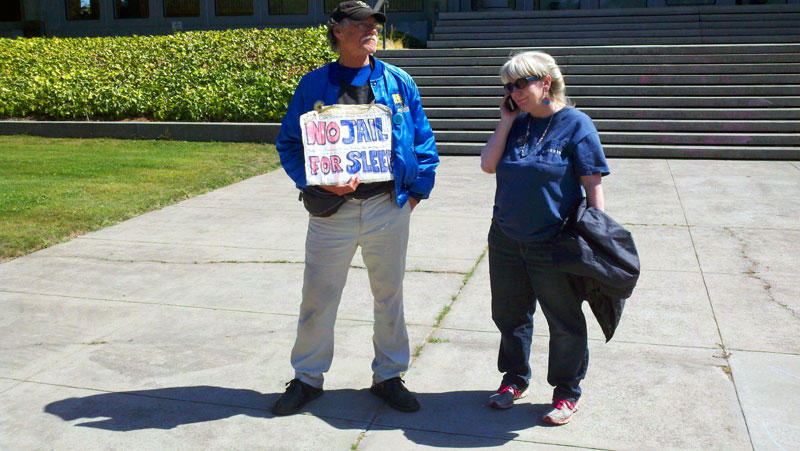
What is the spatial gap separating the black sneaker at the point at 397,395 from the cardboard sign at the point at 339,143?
101 cm

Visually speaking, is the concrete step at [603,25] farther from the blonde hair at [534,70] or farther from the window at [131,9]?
the blonde hair at [534,70]

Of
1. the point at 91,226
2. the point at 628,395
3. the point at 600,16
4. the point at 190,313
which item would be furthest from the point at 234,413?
the point at 600,16

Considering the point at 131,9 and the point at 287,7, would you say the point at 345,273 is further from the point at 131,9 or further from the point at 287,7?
the point at 131,9

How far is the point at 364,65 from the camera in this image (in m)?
3.67

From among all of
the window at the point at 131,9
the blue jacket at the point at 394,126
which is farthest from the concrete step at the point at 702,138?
the window at the point at 131,9

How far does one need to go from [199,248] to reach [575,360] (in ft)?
13.7

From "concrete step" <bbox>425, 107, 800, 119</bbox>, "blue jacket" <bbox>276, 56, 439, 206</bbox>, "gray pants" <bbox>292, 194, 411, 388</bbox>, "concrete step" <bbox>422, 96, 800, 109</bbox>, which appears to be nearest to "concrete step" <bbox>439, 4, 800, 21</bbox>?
"concrete step" <bbox>422, 96, 800, 109</bbox>

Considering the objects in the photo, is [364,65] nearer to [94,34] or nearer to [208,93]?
[208,93]

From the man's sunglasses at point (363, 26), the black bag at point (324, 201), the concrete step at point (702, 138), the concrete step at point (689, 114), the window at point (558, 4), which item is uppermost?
the window at point (558, 4)

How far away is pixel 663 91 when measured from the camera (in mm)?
13086

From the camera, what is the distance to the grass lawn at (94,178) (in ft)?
24.8

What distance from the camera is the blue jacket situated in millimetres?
3629

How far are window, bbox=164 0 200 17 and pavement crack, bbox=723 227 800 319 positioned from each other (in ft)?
64.8

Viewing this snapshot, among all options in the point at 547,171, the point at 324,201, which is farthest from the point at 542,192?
the point at 324,201
